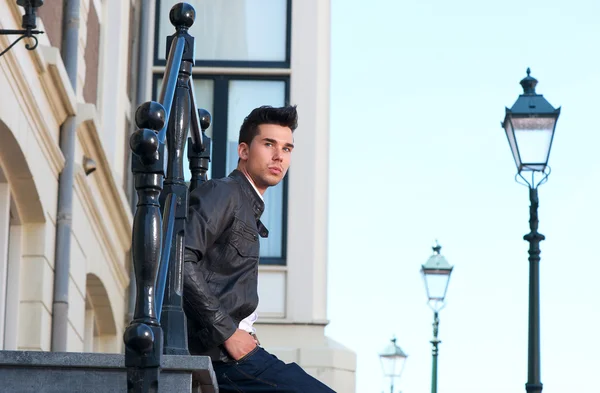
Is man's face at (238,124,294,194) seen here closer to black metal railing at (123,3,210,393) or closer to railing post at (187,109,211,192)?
black metal railing at (123,3,210,393)

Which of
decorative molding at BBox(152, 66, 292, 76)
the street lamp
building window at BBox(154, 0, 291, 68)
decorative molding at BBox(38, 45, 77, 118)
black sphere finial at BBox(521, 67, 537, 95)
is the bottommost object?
the street lamp

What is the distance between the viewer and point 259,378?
17.5 feet

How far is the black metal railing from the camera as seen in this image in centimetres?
439

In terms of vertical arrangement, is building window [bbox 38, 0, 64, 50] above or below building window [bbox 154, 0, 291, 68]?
below

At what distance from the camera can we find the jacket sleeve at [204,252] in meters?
5.29

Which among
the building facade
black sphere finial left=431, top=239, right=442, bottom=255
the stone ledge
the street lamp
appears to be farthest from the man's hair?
the street lamp

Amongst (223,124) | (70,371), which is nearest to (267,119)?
(70,371)

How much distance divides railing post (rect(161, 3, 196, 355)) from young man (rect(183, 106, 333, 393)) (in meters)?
0.07

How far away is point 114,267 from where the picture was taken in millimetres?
16484

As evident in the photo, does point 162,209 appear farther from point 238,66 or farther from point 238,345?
point 238,66

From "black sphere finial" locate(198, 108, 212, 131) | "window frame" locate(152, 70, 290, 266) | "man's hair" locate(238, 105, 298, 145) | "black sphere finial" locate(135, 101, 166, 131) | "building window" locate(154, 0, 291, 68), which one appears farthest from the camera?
"building window" locate(154, 0, 291, 68)

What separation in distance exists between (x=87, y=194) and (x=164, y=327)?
30.4 feet

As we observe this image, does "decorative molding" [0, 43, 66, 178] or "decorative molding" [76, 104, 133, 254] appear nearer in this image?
"decorative molding" [0, 43, 66, 178]

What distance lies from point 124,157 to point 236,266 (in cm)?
1210
